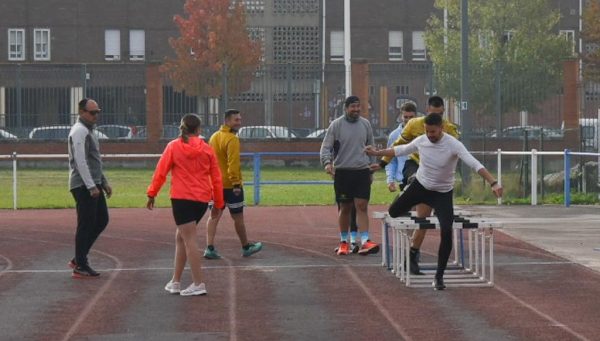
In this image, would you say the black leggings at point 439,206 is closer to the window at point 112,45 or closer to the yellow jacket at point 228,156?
the yellow jacket at point 228,156

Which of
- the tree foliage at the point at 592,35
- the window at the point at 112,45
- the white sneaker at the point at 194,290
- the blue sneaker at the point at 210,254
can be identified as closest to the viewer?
the white sneaker at the point at 194,290

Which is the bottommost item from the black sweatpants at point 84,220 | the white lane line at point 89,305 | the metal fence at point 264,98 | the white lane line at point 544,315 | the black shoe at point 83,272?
the white lane line at point 89,305

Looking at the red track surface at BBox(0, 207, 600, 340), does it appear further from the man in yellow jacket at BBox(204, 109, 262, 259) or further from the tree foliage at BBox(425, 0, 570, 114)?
the tree foliage at BBox(425, 0, 570, 114)

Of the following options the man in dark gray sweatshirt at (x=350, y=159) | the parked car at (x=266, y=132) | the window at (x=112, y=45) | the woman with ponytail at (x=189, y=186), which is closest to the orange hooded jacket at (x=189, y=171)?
the woman with ponytail at (x=189, y=186)

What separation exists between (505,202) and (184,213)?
51.3 feet

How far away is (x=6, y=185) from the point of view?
36344 millimetres

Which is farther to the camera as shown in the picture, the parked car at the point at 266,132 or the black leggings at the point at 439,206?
the parked car at the point at 266,132

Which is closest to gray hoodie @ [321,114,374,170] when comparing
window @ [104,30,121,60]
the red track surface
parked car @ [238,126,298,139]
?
the red track surface

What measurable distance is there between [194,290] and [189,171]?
111cm

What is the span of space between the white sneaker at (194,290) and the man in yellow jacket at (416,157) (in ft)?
7.66

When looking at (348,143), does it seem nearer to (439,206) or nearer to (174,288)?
(439,206)

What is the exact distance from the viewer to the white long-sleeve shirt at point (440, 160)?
45.4 ft

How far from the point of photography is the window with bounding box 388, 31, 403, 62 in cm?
6969

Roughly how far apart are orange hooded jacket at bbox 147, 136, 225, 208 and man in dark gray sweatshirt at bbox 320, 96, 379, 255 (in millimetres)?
3311
